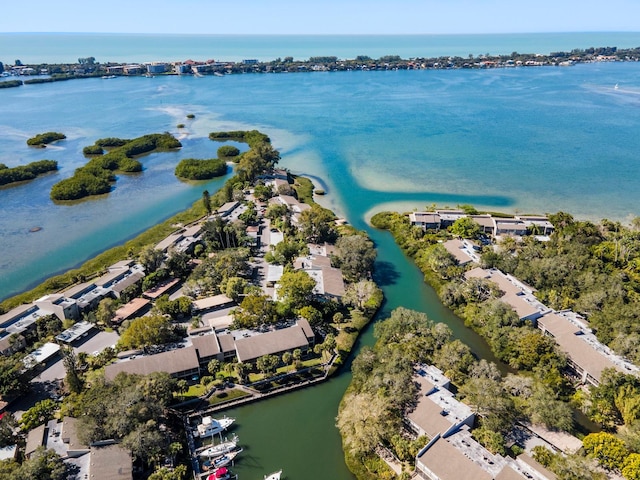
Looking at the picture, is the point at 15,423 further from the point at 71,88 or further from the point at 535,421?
the point at 71,88

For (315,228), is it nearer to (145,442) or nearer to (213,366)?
(213,366)

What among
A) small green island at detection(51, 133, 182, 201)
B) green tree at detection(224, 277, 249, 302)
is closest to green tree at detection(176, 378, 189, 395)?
green tree at detection(224, 277, 249, 302)

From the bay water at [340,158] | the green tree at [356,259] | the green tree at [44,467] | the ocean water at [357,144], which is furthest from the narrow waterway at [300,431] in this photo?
the ocean water at [357,144]

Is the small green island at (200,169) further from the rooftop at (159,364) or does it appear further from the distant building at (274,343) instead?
the rooftop at (159,364)

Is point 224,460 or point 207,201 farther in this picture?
point 207,201

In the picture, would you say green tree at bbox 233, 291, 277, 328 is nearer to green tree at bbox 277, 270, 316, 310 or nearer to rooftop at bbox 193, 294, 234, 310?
green tree at bbox 277, 270, 316, 310

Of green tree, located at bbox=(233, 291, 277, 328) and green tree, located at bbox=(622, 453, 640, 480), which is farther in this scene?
green tree, located at bbox=(233, 291, 277, 328)

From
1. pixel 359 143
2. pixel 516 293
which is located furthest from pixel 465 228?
pixel 359 143

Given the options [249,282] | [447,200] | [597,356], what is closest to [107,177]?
[249,282]
